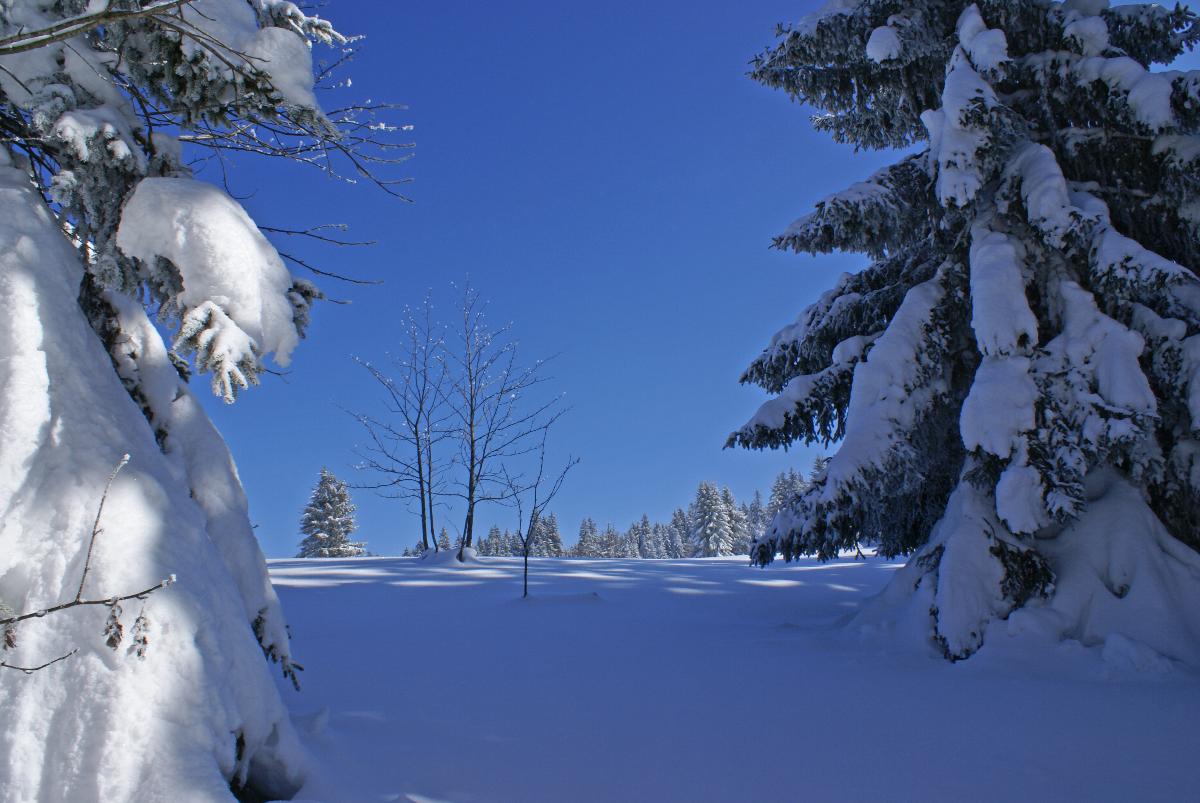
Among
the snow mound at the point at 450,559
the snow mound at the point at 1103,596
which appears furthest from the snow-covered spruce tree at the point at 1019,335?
the snow mound at the point at 450,559

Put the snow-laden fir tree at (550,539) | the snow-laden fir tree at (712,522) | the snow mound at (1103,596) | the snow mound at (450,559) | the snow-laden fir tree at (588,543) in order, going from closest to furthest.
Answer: the snow mound at (1103,596)
the snow mound at (450,559)
the snow-laden fir tree at (712,522)
the snow-laden fir tree at (550,539)
the snow-laden fir tree at (588,543)

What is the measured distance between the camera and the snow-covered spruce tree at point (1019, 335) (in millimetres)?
4543

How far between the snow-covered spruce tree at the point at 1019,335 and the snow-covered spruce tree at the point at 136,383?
4.29 m

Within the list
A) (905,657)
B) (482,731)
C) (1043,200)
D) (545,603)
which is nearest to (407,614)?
(545,603)

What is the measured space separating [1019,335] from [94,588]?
5838mm

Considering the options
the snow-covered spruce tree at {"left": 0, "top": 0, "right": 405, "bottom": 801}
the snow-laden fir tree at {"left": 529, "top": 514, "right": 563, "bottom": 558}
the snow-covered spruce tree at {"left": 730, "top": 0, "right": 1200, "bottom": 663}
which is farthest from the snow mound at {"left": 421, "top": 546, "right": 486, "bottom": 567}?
the snow-laden fir tree at {"left": 529, "top": 514, "right": 563, "bottom": 558}

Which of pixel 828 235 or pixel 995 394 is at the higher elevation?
pixel 828 235

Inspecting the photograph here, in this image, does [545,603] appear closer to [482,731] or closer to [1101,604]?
[482,731]

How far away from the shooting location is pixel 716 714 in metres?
3.58

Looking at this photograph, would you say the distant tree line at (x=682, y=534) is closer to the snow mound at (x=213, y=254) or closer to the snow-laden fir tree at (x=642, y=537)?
the snow-laden fir tree at (x=642, y=537)

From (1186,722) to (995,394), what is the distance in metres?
2.29

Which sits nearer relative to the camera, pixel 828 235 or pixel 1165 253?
pixel 1165 253

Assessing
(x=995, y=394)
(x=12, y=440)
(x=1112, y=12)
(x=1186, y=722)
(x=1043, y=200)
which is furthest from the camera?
(x=1112, y=12)

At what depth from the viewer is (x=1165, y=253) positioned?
5738 mm
